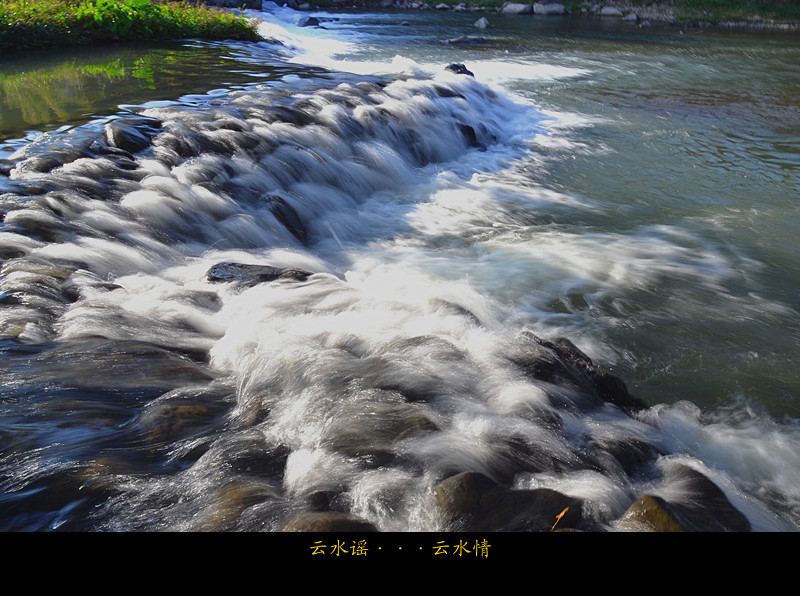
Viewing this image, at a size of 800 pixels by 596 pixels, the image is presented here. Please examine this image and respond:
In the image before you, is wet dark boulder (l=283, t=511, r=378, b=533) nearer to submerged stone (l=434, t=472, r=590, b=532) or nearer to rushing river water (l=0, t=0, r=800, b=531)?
rushing river water (l=0, t=0, r=800, b=531)

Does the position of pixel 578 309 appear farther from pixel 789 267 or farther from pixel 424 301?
pixel 789 267

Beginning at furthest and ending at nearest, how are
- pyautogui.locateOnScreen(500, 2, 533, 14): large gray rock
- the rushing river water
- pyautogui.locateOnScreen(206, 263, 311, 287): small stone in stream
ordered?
pyautogui.locateOnScreen(500, 2, 533, 14): large gray rock → pyautogui.locateOnScreen(206, 263, 311, 287): small stone in stream → the rushing river water

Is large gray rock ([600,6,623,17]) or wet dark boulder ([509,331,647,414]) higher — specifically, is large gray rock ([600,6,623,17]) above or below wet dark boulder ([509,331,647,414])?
above

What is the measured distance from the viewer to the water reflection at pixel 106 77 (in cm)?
838

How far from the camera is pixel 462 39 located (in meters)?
23.1

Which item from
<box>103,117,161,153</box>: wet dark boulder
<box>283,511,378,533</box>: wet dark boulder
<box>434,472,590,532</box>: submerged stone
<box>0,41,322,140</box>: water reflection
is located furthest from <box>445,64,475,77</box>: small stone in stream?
<box>283,511,378,533</box>: wet dark boulder

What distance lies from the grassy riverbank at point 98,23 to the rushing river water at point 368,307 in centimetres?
225

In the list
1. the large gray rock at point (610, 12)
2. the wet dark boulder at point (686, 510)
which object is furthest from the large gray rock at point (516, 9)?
the wet dark boulder at point (686, 510)

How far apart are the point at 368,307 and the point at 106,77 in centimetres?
876

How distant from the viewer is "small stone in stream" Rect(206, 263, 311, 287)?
16.2 feet

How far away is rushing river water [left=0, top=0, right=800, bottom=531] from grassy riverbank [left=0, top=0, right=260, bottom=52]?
225cm

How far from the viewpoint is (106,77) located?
10.9 m
